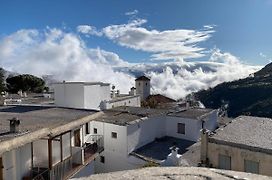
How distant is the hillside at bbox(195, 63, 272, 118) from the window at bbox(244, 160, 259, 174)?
150 feet

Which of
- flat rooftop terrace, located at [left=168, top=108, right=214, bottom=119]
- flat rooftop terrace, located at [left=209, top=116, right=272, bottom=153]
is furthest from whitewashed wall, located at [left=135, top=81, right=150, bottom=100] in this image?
flat rooftop terrace, located at [left=209, top=116, right=272, bottom=153]

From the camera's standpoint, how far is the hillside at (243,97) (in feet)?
218

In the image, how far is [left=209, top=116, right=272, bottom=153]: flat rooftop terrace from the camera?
17594 mm

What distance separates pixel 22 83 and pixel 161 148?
118 feet

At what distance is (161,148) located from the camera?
2295cm

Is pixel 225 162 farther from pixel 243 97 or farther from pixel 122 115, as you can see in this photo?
pixel 243 97

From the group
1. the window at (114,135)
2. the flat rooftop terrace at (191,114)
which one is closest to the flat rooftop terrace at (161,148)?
the window at (114,135)

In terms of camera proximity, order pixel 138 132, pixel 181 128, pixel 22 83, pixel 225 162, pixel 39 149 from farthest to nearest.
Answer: pixel 22 83, pixel 181 128, pixel 138 132, pixel 225 162, pixel 39 149

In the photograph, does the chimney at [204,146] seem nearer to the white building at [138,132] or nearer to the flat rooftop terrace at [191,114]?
the white building at [138,132]

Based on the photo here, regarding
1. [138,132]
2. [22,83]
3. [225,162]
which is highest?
[22,83]

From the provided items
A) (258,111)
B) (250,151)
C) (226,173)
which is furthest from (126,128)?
(258,111)

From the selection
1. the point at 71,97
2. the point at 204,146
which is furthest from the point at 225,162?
the point at 71,97

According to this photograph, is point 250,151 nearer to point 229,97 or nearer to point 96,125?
point 96,125

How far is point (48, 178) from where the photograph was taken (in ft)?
40.0
